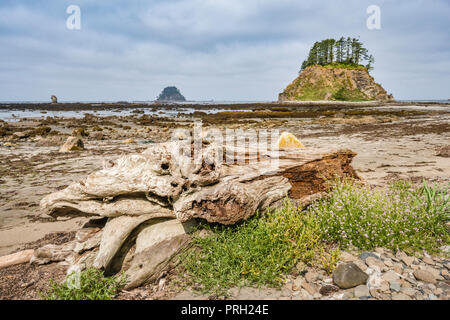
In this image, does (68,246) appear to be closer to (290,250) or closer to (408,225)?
(290,250)

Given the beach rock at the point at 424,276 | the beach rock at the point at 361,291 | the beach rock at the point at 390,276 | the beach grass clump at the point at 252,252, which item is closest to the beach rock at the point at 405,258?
the beach rock at the point at 424,276

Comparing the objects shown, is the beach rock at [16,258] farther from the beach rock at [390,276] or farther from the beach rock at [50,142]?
the beach rock at [50,142]

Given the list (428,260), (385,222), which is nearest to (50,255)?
(385,222)

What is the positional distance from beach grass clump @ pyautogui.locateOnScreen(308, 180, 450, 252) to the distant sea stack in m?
99.4

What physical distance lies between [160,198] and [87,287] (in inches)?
59.7

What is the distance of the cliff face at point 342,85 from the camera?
310 feet

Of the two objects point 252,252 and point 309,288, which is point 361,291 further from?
point 252,252

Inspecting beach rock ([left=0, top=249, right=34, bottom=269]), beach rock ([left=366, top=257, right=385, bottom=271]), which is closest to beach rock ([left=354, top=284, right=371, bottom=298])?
beach rock ([left=366, top=257, right=385, bottom=271])

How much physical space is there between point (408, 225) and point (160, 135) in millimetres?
20244

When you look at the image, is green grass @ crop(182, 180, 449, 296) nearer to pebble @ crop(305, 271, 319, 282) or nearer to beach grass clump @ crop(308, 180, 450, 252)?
beach grass clump @ crop(308, 180, 450, 252)

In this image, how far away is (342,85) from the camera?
95500mm

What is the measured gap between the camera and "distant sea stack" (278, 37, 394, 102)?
311 feet
